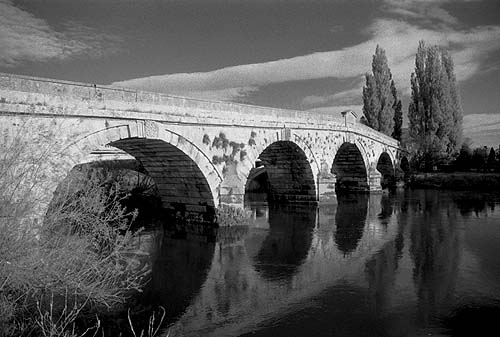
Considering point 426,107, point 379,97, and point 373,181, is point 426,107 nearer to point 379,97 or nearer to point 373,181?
point 379,97

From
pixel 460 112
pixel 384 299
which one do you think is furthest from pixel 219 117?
pixel 460 112

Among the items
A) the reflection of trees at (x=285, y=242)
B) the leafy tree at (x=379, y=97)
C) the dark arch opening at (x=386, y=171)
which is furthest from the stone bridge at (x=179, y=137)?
the leafy tree at (x=379, y=97)

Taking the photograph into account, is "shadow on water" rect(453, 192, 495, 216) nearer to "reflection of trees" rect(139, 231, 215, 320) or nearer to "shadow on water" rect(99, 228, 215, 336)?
"reflection of trees" rect(139, 231, 215, 320)

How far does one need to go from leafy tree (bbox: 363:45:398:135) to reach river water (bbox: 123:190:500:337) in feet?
69.6

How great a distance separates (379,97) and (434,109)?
4.65 meters

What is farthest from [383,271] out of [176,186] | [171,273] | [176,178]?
[176,186]

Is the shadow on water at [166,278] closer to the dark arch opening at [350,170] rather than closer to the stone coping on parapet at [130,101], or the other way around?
the stone coping on parapet at [130,101]

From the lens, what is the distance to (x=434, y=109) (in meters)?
35.4

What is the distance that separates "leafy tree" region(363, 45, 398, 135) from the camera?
37.2 meters

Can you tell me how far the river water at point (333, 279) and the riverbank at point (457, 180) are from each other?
46.3 ft

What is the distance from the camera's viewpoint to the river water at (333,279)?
6984mm

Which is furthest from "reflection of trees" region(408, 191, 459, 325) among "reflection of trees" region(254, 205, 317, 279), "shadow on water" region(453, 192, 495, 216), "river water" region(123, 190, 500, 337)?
"reflection of trees" region(254, 205, 317, 279)

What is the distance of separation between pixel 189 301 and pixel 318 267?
11.9ft

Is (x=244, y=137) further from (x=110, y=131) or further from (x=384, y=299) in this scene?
(x=384, y=299)
